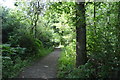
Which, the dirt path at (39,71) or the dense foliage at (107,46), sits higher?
the dense foliage at (107,46)

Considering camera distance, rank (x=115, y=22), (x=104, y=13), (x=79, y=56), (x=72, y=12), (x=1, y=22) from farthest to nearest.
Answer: (x=1, y=22) < (x=79, y=56) < (x=72, y=12) < (x=104, y=13) < (x=115, y=22)

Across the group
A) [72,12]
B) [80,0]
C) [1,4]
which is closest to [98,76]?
[72,12]

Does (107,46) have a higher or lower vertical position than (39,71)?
higher

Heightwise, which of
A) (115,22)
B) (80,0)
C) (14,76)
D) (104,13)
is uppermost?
(80,0)

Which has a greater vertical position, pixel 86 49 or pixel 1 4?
pixel 1 4

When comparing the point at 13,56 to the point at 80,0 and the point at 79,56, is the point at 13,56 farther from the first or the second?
the point at 80,0

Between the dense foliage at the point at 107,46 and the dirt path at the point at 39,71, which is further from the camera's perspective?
the dirt path at the point at 39,71

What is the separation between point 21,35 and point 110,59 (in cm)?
666

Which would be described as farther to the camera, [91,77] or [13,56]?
[13,56]

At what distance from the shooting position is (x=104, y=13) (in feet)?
15.8

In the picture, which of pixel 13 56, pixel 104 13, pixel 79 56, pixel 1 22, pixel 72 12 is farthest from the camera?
pixel 1 22

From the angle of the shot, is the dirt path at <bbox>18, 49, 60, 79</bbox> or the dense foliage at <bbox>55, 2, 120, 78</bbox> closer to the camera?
the dense foliage at <bbox>55, 2, 120, 78</bbox>

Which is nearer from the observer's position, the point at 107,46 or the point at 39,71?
the point at 107,46

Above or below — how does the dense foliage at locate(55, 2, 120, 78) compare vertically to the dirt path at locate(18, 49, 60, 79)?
above
